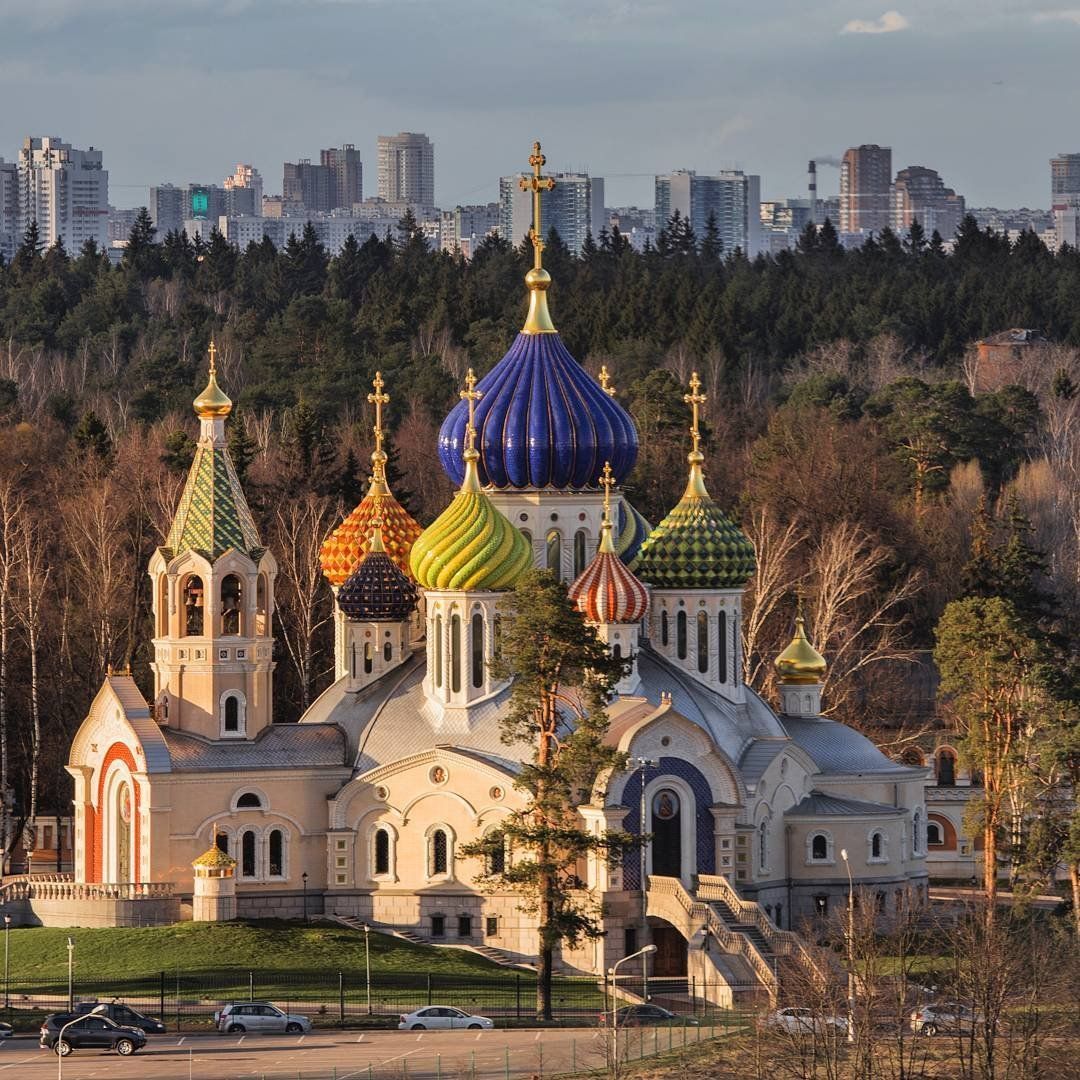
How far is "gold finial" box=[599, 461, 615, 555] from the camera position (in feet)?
215

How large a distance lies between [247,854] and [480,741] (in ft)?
15.2

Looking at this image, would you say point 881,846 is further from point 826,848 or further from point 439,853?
point 439,853

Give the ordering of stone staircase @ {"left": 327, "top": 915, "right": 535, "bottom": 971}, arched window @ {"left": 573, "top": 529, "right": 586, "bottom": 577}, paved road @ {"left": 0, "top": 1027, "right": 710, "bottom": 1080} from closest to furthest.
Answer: paved road @ {"left": 0, "top": 1027, "right": 710, "bottom": 1080}, stone staircase @ {"left": 327, "top": 915, "right": 535, "bottom": 971}, arched window @ {"left": 573, "top": 529, "right": 586, "bottom": 577}

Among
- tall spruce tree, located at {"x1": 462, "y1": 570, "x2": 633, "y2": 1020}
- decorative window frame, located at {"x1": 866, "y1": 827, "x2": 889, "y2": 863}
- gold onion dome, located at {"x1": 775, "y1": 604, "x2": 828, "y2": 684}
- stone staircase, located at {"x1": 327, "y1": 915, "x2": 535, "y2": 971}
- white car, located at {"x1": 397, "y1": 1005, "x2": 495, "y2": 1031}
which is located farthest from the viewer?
gold onion dome, located at {"x1": 775, "y1": 604, "x2": 828, "y2": 684}

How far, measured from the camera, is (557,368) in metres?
68.6

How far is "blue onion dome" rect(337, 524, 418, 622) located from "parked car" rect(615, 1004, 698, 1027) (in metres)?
11.9

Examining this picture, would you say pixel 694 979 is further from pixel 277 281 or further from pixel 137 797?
pixel 277 281

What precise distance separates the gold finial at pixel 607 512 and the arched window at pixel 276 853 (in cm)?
769

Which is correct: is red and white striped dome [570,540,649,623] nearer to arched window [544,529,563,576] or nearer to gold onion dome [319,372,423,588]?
arched window [544,529,563,576]

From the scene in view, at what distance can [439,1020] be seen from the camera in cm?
5725

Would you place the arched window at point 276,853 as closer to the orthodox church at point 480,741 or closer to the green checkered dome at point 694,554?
the orthodox church at point 480,741

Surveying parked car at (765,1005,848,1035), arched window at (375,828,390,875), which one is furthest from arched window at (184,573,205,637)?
parked car at (765,1005,848,1035)

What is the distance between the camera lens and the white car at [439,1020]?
57.1 m

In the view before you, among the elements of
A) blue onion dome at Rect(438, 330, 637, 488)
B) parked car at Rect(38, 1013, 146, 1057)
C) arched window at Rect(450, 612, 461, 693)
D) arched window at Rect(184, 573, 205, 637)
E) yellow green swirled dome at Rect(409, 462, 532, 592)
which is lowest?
parked car at Rect(38, 1013, 146, 1057)
